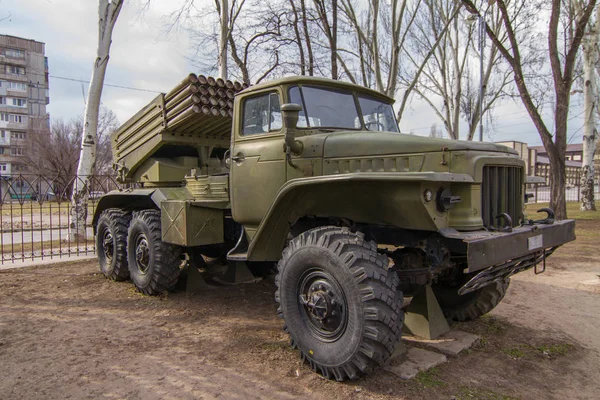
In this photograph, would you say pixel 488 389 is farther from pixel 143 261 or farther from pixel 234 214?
pixel 143 261

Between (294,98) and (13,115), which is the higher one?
(13,115)

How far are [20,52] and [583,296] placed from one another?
64742 millimetres

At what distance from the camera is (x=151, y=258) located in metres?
5.45

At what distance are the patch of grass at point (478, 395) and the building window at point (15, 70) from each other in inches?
2506

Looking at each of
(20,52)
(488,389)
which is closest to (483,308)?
(488,389)

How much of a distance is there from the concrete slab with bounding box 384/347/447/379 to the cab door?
5.97ft

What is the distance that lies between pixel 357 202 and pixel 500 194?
1.18 m

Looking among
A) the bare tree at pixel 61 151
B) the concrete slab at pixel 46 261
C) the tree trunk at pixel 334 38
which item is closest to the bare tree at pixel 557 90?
the tree trunk at pixel 334 38

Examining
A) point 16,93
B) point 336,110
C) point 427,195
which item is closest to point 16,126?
point 16,93

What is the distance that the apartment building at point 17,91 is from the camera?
50.4 meters

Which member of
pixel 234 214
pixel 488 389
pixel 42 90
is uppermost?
pixel 42 90

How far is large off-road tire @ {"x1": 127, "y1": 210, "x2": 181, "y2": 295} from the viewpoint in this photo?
17.8ft

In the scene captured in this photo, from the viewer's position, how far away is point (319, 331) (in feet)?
11.2

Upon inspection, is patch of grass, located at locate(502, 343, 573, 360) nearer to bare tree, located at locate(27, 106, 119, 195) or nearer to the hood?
the hood
